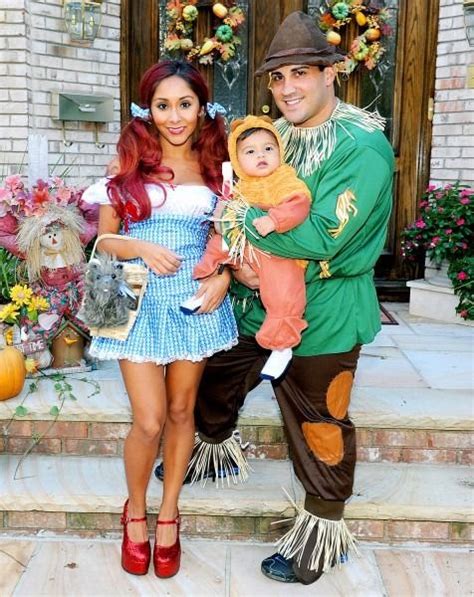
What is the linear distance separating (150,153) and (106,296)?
19.1 inches

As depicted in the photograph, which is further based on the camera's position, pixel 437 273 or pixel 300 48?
pixel 437 273

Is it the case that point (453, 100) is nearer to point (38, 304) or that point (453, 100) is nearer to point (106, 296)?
point (38, 304)

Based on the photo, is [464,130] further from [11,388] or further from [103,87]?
[11,388]

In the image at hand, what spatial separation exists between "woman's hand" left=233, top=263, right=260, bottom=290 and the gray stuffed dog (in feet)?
1.14

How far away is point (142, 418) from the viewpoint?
2229 mm

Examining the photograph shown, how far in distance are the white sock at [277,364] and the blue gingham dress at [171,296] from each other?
0.19m

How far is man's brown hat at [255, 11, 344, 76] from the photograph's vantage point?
209 cm

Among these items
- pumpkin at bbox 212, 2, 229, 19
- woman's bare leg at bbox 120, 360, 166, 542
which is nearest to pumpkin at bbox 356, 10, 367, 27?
Answer: pumpkin at bbox 212, 2, 229, 19

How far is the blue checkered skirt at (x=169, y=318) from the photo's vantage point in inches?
87.3

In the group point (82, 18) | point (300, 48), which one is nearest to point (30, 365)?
point (300, 48)

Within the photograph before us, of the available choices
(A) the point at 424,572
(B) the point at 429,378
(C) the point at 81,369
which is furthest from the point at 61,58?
(A) the point at 424,572

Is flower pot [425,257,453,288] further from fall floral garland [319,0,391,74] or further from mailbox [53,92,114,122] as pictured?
mailbox [53,92,114,122]

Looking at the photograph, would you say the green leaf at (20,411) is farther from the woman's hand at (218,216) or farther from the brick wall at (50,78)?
the brick wall at (50,78)

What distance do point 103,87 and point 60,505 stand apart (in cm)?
315
